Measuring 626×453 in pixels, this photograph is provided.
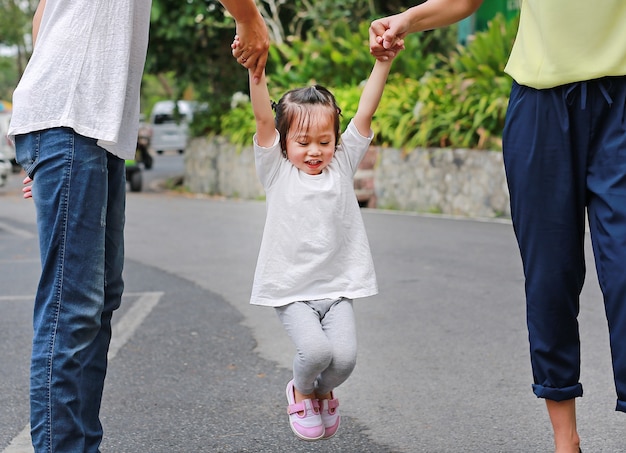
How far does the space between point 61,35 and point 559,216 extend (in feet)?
5.00

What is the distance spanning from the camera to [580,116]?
310cm

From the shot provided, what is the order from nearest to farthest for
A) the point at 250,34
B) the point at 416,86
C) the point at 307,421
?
the point at 250,34 → the point at 307,421 → the point at 416,86

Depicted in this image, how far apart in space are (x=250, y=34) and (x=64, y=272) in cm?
90

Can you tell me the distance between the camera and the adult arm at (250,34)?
3.14 metres

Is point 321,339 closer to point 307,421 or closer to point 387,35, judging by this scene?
point 307,421

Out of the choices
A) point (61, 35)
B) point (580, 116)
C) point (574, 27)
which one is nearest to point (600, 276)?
point (580, 116)

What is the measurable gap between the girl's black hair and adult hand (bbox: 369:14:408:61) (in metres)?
0.24

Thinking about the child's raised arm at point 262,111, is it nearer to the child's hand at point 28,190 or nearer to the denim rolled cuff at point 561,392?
the child's hand at point 28,190

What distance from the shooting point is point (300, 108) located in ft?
11.9

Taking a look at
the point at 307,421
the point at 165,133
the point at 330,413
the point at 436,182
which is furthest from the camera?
the point at 165,133

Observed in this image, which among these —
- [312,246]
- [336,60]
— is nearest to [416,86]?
[336,60]

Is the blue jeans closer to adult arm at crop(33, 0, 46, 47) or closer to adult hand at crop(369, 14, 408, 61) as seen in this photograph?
adult arm at crop(33, 0, 46, 47)

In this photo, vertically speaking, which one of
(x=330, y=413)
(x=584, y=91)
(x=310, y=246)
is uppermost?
(x=584, y=91)

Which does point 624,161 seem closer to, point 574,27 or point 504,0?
point 574,27
